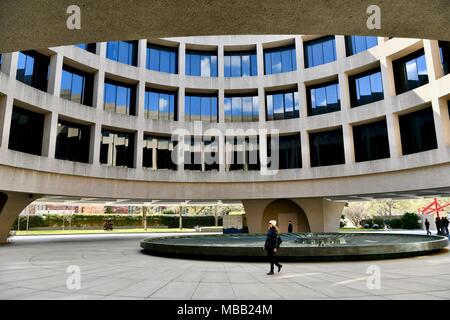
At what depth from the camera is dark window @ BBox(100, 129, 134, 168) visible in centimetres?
2900

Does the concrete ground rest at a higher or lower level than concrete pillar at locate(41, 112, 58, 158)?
lower

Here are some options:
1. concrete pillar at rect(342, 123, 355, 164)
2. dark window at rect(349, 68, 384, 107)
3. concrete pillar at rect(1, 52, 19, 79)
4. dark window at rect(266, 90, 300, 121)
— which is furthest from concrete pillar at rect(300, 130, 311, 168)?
concrete pillar at rect(1, 52, 19, 79)

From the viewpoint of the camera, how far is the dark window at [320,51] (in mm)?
31172

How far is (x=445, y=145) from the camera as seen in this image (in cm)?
2202

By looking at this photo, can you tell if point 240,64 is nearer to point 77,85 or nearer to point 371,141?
point 371,141

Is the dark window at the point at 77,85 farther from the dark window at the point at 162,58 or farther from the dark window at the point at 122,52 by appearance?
the dark window at the point at 162,58

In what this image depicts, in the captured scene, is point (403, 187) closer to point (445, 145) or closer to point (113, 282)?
point (445, 145)

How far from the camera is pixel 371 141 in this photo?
28.4 metres

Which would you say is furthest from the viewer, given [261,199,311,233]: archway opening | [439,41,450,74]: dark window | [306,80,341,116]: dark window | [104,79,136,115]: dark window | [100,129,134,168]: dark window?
[261,199,311,233]: archway opening

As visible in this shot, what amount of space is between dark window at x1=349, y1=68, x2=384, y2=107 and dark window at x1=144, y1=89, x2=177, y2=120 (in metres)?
17.0

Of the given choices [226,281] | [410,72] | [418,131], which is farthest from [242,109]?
[226,281]

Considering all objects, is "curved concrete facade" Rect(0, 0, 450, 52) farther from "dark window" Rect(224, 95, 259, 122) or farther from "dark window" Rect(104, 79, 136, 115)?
"dark window" Rect(224, 95, 259, 122)

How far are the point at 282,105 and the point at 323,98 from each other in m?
4.03
